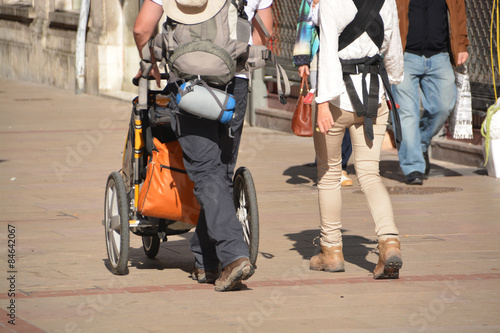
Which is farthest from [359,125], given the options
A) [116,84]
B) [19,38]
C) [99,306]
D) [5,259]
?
[19,38]

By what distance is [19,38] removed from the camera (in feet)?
82.3

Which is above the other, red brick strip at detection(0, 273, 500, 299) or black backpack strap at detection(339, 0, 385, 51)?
black backpack strap at detection(339, 0, 385, 51)

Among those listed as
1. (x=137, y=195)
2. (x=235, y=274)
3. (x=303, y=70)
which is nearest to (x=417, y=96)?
(x=303, y=70)

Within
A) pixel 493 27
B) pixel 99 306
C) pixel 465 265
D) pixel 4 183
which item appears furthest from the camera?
pixel 493 27

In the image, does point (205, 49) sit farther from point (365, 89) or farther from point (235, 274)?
point (235, 274)

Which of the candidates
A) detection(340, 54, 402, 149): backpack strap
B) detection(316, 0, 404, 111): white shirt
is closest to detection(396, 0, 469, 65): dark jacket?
detection(316, 0, 404, 111): white shirt

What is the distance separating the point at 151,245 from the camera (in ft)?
21.8

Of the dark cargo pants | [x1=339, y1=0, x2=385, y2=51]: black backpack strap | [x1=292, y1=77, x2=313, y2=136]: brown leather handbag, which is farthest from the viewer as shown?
[x1=292, y1=77, x2=313, y2=136]: brown leather handbag

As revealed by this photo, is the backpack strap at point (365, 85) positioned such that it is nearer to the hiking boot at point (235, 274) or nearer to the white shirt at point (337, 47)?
the white shirt at point (337, 47)

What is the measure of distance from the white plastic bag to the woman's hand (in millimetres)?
4634

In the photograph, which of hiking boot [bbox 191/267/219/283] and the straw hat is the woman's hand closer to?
the straw hat

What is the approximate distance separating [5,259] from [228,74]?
82.9 inches

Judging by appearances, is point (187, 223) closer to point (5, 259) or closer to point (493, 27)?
point (5, 259)

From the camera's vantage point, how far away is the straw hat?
5.55 m
